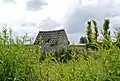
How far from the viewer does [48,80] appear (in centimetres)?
376

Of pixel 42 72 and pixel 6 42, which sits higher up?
pixel 6 42

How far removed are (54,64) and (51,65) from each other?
0.13m

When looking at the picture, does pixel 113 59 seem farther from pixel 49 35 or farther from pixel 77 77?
pixel 49 35

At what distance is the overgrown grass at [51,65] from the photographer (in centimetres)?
325

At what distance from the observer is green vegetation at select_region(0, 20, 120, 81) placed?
3.26 meters

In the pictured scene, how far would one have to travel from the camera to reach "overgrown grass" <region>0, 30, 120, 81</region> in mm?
3252

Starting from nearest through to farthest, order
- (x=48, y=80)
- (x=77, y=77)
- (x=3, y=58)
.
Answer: (x=77, y=77) < (x=48, y=80) < (x=3, y=58)

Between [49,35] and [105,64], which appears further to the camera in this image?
[49,35]

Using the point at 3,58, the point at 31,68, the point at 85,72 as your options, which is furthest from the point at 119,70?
the point at 3,58

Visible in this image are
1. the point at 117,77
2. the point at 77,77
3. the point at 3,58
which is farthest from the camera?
the point at 3,58

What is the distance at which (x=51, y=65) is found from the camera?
383cm

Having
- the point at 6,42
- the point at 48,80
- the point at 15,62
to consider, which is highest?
the point at 6,42

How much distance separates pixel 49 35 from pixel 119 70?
35375mm

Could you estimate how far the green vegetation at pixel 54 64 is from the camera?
326 centimetres
